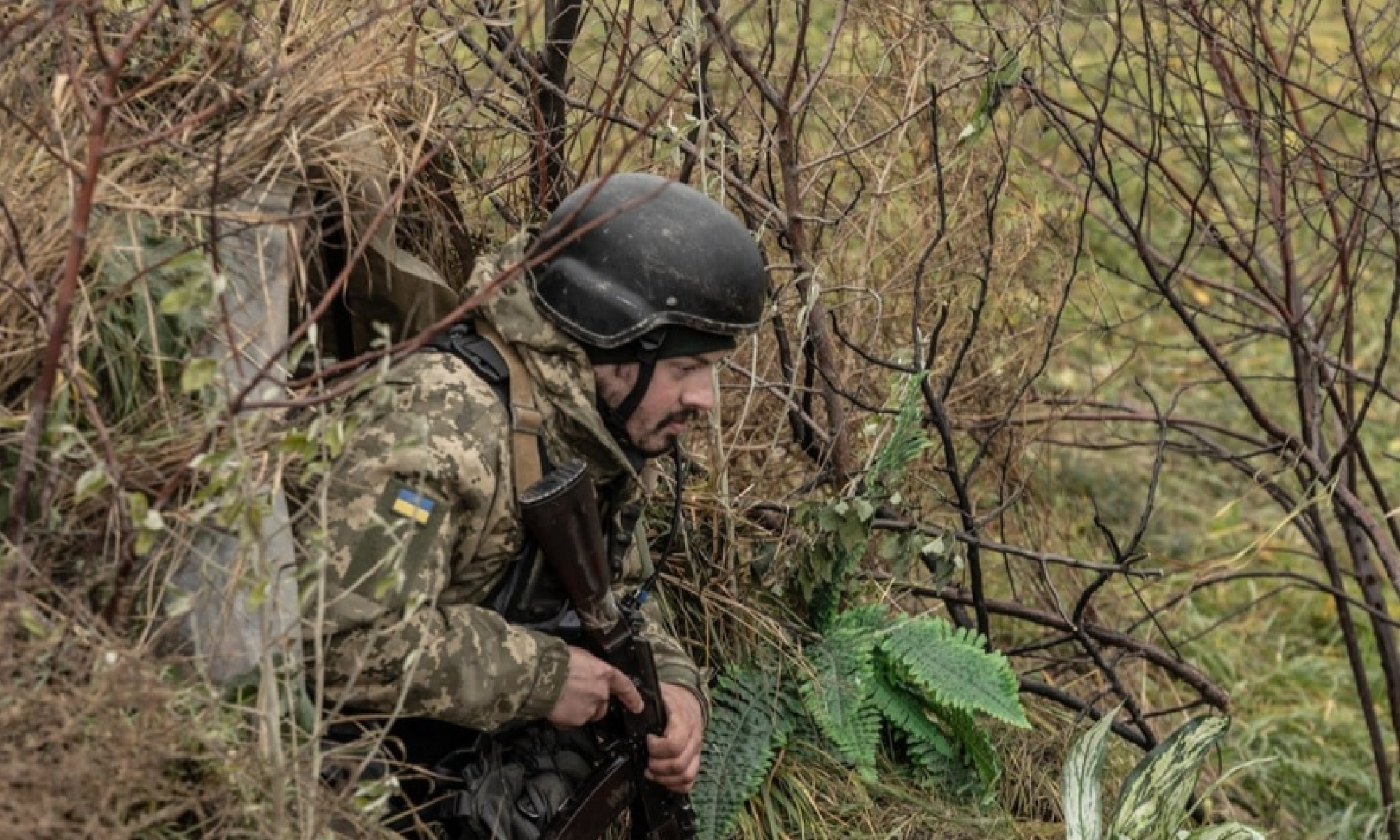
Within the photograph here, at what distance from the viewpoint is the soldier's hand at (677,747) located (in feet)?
12.5

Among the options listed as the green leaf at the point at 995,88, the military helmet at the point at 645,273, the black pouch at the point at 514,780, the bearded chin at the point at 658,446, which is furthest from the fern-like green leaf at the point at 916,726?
the green leaf at the point at 995,88

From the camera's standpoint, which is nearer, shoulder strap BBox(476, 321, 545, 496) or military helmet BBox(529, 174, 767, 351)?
shoulder strap BBox(476, 321, 545, 496)

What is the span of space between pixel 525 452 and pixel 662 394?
1.10 ft

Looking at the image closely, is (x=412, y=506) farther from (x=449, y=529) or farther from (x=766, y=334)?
(x=766, y=334)

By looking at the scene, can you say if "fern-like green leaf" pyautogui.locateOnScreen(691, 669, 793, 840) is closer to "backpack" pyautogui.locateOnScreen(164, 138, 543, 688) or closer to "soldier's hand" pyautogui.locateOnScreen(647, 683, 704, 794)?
"soldier's hand" pyautogui.locateOnScreen(647, 683, 704, 794)

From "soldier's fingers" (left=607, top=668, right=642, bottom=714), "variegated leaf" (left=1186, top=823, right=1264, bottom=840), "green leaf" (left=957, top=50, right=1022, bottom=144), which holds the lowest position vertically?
"variegated leaf" (left=1186, top=823, right=1264, bottom=840)

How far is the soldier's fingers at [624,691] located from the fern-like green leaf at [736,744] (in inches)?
16.9

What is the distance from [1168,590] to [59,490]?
4.92 m

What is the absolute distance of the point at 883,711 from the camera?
14.6ft

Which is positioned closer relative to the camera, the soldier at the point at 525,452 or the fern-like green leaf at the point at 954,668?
the soldier at the point at 525,452

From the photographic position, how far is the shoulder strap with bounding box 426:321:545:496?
3420mm

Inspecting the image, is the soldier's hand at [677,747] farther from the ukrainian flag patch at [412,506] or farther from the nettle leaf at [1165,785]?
the nettle leaf at [1165,785]

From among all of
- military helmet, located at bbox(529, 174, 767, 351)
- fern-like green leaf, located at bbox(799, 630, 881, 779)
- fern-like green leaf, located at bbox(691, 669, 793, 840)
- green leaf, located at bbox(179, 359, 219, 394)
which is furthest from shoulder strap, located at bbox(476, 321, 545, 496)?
fern-like green leaf, located at bbox(799, 630, 881, 779)

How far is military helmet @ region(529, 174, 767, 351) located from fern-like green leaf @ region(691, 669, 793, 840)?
3.51ft
